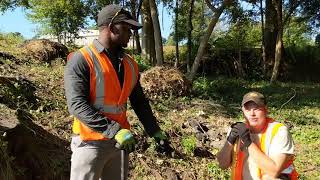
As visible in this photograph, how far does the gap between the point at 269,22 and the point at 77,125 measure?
16.6 m

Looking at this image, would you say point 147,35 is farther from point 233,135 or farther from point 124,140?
point 124,140

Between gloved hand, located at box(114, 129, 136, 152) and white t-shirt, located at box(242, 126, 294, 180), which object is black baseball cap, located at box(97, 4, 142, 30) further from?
white t-shirt, located at box(242, 126, 294, 180)

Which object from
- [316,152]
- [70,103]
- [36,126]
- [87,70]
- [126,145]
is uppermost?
[87,70]

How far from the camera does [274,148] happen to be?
11.6ft

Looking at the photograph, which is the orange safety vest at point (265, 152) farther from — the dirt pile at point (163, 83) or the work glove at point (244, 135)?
the dirt pile at point (163, 83)

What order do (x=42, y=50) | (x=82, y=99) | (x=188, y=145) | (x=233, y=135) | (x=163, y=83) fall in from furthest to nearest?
(x=42, y=50), (x=163, y=83), (x=188, y=145), (x=233, y=135), (x=82, y=99)

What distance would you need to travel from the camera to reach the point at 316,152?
27.5 ft

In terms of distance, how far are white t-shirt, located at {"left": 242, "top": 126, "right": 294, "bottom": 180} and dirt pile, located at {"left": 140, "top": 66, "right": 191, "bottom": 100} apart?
23.8ft

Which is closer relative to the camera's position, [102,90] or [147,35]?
[102,90]

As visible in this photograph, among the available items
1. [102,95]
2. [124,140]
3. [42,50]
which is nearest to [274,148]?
[124,140]

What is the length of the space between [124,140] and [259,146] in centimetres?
97

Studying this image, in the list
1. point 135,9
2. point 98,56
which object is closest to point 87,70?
point 98,56

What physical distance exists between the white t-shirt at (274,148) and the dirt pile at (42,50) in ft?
29.9

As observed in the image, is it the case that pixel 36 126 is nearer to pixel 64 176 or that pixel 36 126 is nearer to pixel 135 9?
pixel 64 176
